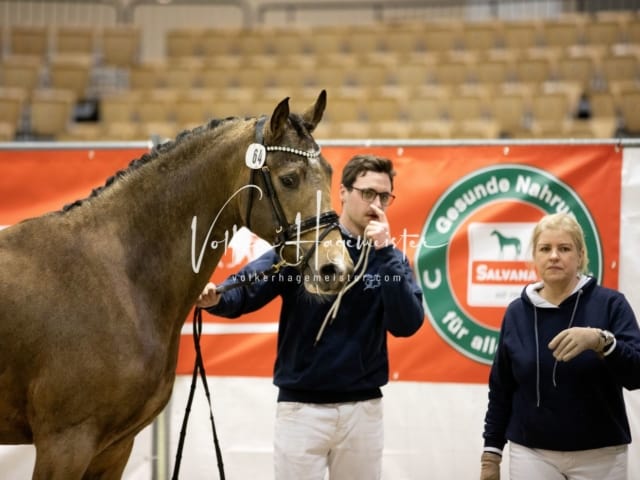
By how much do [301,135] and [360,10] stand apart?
11.9m

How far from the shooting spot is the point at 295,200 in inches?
113

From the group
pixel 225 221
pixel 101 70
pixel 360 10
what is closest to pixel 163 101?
pixel 101 70

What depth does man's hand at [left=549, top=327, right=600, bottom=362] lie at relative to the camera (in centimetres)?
277

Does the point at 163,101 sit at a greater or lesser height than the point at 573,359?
greater

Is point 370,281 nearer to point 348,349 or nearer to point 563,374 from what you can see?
point 348,349

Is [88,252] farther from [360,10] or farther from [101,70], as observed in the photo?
[360,10]

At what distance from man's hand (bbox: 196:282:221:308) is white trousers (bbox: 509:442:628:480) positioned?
1383mm

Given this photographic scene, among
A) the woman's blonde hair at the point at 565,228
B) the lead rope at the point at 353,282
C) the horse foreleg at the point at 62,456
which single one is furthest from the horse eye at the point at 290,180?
the horse foreleg at the point at 62,456

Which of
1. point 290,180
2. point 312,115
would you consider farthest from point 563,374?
point 312,115

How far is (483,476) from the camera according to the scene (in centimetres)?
313

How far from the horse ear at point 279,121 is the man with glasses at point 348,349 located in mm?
400

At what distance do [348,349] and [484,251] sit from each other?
1.31 meters

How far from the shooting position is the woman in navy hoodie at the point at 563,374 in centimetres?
294

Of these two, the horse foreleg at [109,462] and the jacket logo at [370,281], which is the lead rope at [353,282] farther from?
the horse foreleg at [109,462]
